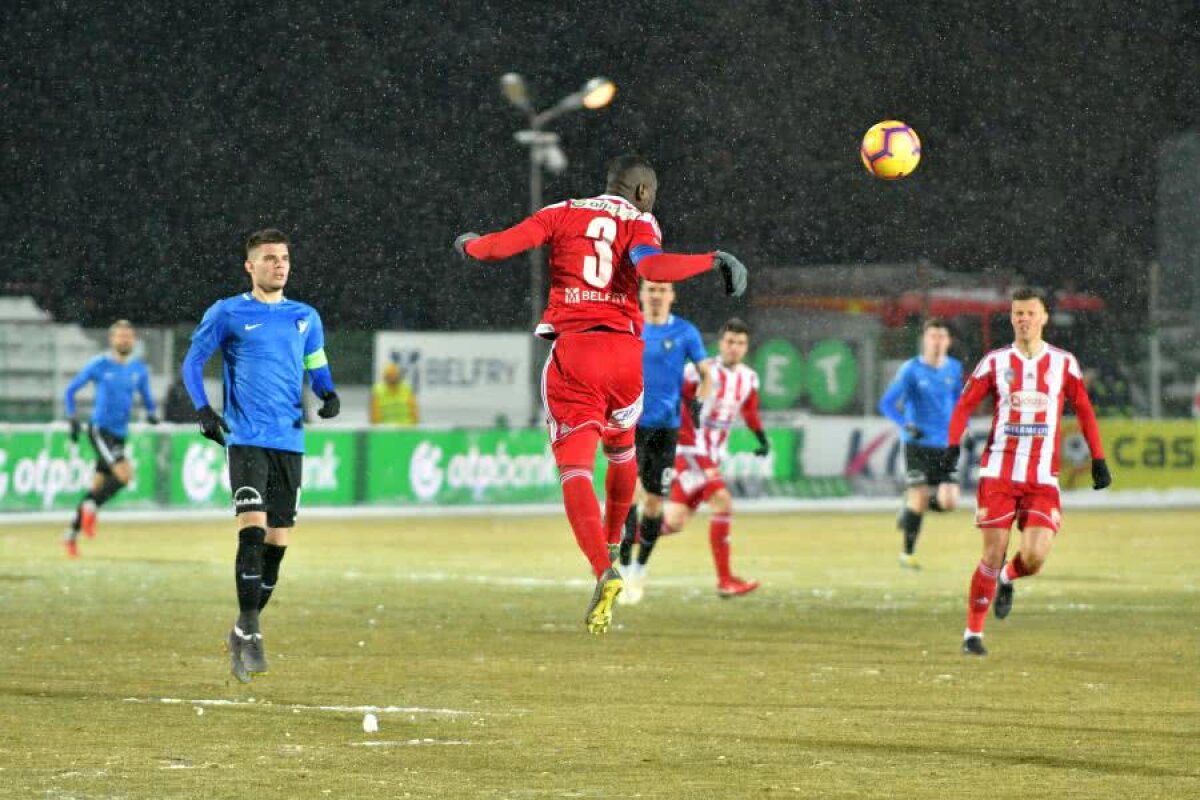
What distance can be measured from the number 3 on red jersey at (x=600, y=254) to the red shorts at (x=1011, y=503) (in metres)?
3.98

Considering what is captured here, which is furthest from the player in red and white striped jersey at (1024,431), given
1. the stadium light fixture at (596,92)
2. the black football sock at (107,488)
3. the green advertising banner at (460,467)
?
the stadium light fixture at (596,92)

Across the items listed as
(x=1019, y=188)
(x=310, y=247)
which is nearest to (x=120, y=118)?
(x=310, y=247)

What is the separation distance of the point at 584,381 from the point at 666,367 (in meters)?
6.13

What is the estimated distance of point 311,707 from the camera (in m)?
9.38

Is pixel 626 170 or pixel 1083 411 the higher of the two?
pixel 626 170

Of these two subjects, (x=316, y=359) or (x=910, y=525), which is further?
(x=910, y=525)

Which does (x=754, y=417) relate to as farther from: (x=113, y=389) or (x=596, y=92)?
(x=596, y=92)

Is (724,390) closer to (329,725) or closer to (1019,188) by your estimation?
(329,725)

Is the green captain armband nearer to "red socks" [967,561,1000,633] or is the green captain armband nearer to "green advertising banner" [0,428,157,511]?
"red socks" [967,561,1000,633]

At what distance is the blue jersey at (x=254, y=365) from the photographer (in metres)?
10.7

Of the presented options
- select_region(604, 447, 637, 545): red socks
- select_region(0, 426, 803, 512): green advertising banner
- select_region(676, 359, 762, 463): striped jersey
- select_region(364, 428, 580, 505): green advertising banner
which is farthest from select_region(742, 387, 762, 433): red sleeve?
select_region(364, 428, 580, 505): green advertising banner

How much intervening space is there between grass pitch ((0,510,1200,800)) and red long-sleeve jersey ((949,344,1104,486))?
1.08 m

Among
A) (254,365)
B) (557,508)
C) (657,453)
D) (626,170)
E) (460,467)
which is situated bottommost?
(557,508)

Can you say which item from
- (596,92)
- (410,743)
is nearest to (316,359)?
(410,743)
